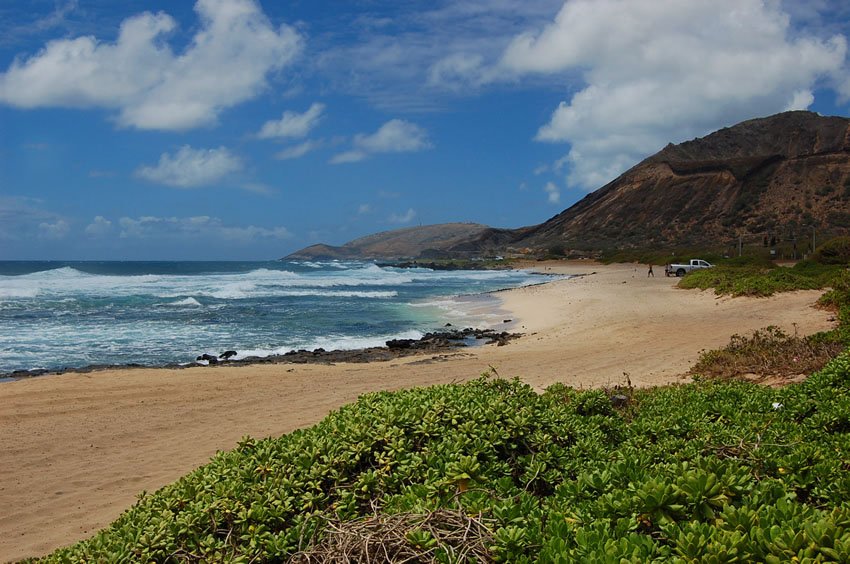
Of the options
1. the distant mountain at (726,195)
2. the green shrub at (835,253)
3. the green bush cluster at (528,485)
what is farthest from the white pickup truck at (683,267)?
the green bush cluster at (528,485)

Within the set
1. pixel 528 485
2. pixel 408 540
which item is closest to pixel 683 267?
pixel 528 485

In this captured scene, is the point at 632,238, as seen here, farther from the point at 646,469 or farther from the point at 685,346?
the point at 646,469

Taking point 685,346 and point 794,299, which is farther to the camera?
point 794,299

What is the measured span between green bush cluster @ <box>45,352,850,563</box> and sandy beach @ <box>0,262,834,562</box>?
387cm

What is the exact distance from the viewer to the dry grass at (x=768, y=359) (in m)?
8.27

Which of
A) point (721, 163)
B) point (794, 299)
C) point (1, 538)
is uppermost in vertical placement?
point (721, 163)

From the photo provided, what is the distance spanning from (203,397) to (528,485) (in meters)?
9.89

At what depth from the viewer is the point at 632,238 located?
87.6 meters

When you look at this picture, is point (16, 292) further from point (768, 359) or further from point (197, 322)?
point (768, 359)

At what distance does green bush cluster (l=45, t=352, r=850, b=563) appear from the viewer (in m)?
2.22

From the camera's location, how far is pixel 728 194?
82.8m

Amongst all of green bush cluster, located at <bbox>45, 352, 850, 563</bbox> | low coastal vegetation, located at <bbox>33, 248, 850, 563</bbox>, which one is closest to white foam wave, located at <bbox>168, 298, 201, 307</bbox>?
low coastal vegetation, located at <bbox>33, 248, 850, 563</bbox>

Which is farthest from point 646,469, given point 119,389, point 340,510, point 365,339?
point 365,339

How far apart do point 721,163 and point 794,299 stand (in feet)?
258
